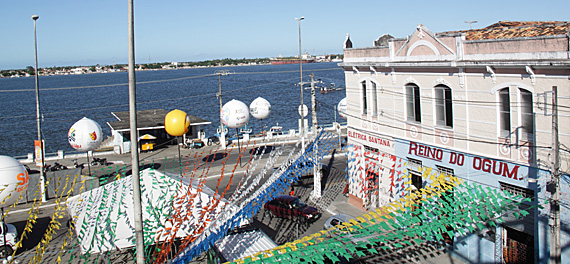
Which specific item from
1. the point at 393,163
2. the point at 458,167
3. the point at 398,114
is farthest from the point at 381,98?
the point at 458,167

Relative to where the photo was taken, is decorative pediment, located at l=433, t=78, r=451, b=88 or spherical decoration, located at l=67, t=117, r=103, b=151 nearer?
decorative pediment, located at l=433, t=78, r=451, b=88

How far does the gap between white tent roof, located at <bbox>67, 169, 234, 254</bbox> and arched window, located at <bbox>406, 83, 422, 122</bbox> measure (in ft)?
27.3

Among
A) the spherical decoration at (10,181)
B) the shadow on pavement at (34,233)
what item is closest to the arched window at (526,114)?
the spherical decoration at (10,181)

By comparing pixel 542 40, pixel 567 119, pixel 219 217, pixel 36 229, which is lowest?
pixel 36 229

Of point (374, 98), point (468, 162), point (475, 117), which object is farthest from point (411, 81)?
point (468, 162)

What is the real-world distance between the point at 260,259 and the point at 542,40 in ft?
32.2

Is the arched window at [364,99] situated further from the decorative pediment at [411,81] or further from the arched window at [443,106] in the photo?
the arched window at [443,106]

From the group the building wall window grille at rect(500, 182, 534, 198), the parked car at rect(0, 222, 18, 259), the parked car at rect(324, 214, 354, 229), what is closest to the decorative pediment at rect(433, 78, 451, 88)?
the building wall window grille at rect(500, 182, 534, 198)

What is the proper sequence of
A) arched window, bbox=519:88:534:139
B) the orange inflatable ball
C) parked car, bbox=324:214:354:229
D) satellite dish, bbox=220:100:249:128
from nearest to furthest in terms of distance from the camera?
arched window, bbox=519:88:534:139 → parked car, bbox=324:214:354:229 → the orange inflatable ball → satellite dish, bbox=220:100:249:128

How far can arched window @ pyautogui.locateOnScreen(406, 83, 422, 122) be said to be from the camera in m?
19.4

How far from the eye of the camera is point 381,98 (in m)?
21.4

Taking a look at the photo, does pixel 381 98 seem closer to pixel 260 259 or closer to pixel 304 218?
pixel 304 218

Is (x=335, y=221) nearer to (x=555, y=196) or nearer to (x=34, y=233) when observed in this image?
(x=555, y=196)

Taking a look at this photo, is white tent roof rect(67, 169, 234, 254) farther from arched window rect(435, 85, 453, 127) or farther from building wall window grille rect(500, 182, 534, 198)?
building wall window grille rect(500, 182, 534, 198)
